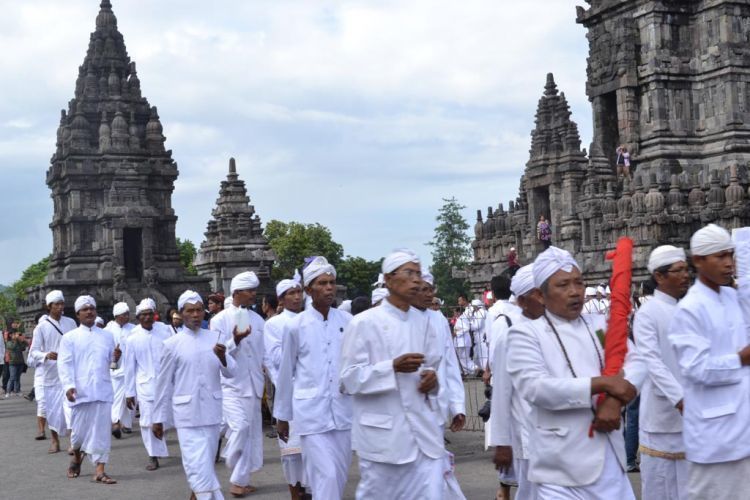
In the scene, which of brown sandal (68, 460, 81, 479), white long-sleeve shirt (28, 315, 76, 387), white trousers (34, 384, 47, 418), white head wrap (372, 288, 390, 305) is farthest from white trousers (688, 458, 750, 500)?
white trousers (34, 384, 47, 418)

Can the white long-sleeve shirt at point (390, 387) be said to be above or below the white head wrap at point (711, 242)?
below

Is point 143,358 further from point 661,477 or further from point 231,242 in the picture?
point 231,242

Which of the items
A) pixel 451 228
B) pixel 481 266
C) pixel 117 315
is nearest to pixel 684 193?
pixel 481 266

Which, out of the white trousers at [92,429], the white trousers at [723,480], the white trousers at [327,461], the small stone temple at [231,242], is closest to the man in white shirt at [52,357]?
Result: the white trousers at [92,429]

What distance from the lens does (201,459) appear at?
1059cm

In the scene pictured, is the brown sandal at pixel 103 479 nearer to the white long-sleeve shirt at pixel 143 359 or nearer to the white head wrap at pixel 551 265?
the white long-sleeve shirt at pixel 143 359

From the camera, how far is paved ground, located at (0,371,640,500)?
12.8m

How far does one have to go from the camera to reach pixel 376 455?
766cm

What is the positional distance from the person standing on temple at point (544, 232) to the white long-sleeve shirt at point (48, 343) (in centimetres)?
1834

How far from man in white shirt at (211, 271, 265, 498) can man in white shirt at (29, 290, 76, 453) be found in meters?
4.84

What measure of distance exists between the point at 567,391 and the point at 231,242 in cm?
5525

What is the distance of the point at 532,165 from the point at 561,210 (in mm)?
2280

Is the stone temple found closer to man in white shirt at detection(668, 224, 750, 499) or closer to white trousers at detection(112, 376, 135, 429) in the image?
white trousers at detection(112, 376, 135, 429)

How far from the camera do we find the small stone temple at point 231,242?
5972cm
